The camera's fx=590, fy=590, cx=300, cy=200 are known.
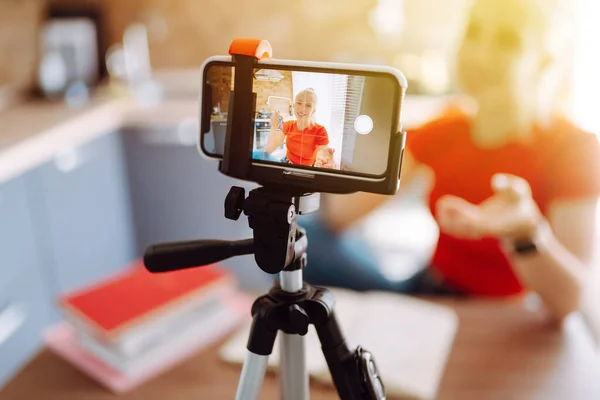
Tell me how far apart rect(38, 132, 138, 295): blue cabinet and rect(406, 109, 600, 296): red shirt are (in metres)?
1.13

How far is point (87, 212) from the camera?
6.81 feet

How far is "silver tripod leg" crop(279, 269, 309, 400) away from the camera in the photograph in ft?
2.07

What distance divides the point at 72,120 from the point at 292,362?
5.04ft

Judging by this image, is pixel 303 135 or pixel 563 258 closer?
pixel 303 135

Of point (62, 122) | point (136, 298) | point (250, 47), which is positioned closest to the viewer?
point (250, 47)

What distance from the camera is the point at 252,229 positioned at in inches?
23.0

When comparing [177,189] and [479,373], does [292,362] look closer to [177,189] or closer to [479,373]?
[479,373]

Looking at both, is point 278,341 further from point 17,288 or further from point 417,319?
point 17,288

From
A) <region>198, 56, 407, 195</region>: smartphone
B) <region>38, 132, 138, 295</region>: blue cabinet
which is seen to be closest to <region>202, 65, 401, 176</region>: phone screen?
<region>198, 56, 407, 195</region>: smartphone

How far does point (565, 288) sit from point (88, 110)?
165 centimetres

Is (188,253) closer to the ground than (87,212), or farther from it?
farther from it

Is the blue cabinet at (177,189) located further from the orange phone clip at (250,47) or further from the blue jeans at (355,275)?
the orange phone clip at (250,47)

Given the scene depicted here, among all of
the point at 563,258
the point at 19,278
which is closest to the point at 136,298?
the point at 563,258

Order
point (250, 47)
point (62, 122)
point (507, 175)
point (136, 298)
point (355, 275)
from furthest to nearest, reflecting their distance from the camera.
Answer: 1. point (62, 122)
2. point (355, 275)
3. point (507, 175)
4. point (136, 298)
5. point (250, 47)
